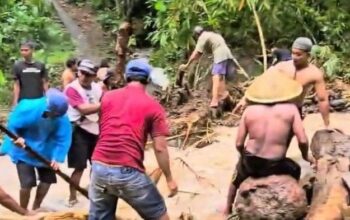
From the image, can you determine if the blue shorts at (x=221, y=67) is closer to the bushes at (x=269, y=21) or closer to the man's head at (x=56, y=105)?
the bushes at (x=269, y=21)

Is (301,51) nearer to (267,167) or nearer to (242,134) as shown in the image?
(242,134)

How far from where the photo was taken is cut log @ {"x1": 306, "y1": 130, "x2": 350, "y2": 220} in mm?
5980

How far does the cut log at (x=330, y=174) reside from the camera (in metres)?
5.98

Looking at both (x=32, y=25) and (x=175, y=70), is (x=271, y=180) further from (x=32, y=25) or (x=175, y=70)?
(x=32, y=25)

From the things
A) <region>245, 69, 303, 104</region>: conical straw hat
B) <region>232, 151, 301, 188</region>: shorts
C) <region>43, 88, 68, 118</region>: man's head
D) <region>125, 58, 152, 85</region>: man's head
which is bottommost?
<region>232, 151, 301, 188</region>: shorts

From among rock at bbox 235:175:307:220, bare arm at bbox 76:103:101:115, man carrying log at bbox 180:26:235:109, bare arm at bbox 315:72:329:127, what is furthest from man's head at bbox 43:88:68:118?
man carrying log at bbox 180:26:235:109

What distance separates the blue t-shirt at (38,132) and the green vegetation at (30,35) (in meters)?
7.63

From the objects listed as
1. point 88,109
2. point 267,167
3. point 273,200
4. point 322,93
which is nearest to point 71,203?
point 88,109

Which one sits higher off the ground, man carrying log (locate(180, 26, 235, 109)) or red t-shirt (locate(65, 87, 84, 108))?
red t-shirt (locate(65, 87, 84, 108))

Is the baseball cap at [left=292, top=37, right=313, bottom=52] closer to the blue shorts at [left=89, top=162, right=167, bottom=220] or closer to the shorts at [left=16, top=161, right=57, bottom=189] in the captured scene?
the blue shorts at [left=89, top=162, right=167, bottom=220]

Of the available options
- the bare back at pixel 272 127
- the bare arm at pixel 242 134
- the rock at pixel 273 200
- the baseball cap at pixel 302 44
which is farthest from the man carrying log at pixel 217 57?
the rock at pixel 273 200

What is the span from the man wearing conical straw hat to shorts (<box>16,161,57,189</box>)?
6.69ft

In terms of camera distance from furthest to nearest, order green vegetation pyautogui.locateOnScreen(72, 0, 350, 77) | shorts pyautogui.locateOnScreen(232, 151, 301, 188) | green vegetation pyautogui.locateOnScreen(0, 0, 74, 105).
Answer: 1. green vegetation pyautogui.locateOnScreen(0, 0, 74, 105)
2. green vegetation pyautogui.locateOnScreen(72, 0, 350, 77)
3. shorts pyautogui.locateOnScreen(232, 151, 301, 188)

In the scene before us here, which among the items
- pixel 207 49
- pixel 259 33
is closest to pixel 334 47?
pixel 259 33
